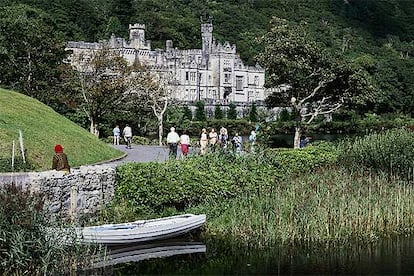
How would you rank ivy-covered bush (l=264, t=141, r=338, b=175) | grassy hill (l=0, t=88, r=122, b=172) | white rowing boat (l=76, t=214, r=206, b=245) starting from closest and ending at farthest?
1. white rowing boat (l=76, t=214, r=206, b=245)
2. ivy-covered bush (l=264, t=141, r=338, b=175)
3. grassy hill (l=0, t=88, r=122, b=172)

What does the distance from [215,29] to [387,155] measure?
128 m

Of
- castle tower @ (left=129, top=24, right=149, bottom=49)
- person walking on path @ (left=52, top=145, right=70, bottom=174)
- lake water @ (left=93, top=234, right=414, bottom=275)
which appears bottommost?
lake water @ (left=93, top=234, right=414, bottom=275)

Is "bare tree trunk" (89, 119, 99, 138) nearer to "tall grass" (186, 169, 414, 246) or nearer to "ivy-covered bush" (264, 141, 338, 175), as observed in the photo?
"ivy-covered bush" (264, 141, 338, 175)

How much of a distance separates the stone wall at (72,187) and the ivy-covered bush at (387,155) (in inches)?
425

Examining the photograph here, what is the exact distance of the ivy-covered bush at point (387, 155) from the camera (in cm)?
2444

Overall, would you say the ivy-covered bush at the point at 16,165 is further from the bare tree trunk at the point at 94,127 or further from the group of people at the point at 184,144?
the bare tree trunk at the point at 94,127

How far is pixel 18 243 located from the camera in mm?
12750

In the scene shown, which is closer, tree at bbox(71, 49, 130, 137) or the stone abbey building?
tree at bbox(71, 49, 130, 137)

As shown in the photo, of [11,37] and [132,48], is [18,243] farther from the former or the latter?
[132,48]

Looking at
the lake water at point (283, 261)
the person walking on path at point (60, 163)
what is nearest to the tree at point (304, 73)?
the person walking on path at point (60, 163)

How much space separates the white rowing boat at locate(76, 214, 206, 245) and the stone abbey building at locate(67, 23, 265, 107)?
254ft

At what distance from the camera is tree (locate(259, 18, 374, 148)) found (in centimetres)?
4184

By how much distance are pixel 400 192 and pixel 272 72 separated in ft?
77.6

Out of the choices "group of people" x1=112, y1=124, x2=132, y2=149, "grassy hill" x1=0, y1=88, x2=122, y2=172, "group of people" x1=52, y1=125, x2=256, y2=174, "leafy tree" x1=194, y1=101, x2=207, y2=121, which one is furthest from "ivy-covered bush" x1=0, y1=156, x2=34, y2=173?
"leafy tree" x1=194, y1=101, x2=207, y2=121
